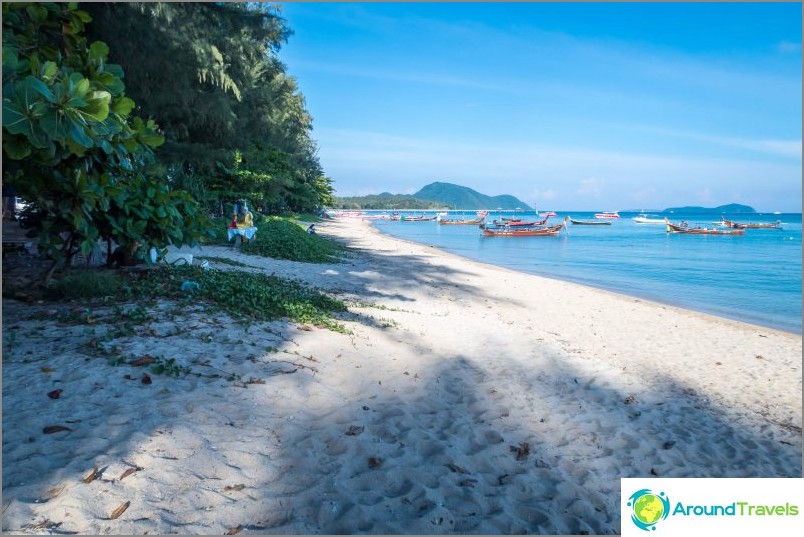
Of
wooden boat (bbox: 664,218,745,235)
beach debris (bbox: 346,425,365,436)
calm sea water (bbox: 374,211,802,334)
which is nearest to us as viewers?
beach debris (bbox: 346,425,365,436)

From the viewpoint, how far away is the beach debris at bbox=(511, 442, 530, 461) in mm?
3797

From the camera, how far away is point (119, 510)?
2428mm

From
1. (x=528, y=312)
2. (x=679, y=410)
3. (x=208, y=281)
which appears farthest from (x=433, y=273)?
(x=679, y=410)

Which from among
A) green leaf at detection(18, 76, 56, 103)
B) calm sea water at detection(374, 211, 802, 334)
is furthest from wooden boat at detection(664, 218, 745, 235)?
green leaf at detection(18, 76, 56, 103)

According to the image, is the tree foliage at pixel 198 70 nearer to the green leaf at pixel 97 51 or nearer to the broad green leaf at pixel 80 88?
the green leaf at pixel 97 51

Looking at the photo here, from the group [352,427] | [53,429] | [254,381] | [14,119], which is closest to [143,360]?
[254,381]

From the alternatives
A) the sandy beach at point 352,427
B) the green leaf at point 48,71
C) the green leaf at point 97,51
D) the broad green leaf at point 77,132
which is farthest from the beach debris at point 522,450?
the green leaf at point 97,51

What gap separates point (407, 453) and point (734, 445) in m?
3.56

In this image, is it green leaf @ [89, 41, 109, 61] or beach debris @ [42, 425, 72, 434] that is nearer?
beach debris @ [42, 425, 72, 434]

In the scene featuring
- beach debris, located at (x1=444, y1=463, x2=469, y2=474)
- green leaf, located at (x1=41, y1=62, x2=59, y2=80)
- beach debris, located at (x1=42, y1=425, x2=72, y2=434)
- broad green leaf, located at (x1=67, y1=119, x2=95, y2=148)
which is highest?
green leaf, located at (x1=41, y1=62, x2=59, y2=80)

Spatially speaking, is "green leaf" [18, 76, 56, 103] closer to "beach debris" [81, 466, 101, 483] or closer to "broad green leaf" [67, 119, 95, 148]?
"broad green leaf" [67, 119, 95, 148]

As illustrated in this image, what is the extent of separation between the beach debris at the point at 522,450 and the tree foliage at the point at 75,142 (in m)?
4.08

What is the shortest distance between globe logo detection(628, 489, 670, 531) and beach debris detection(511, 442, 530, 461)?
1.26 m

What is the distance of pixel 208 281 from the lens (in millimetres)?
7465
